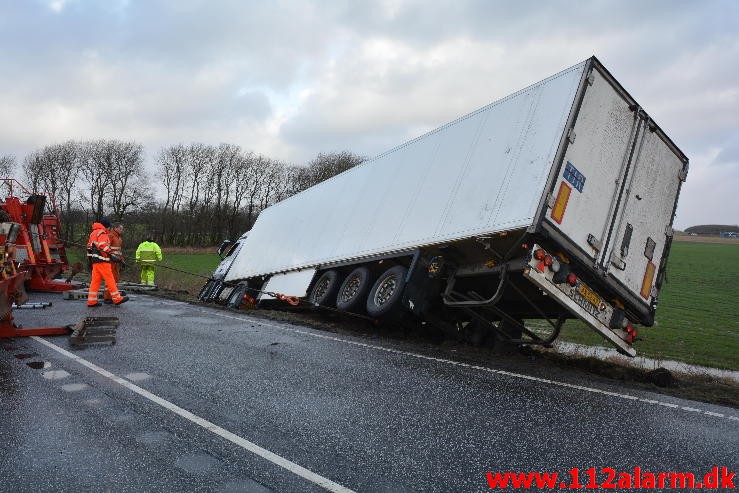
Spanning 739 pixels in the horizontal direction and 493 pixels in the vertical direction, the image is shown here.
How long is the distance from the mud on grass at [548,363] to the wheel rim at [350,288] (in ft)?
1.85

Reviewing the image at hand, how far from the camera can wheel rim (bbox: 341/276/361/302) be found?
898cm

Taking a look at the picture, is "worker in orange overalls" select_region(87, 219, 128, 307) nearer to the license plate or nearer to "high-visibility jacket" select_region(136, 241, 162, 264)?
"high-visibility jacket" select_region(136, 241, 162, 264)

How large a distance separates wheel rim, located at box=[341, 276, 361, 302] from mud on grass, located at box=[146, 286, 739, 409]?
565mm

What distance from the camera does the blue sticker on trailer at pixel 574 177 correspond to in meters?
5.83

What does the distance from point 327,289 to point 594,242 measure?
492 cm

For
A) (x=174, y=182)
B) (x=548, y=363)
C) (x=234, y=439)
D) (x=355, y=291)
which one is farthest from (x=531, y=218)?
(x=174, y=182)

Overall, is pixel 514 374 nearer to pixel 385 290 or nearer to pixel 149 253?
pixel 385 290

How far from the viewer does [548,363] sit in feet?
23.9

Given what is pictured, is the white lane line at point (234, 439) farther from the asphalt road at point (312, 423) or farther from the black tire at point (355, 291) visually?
the black tire at point (355, 291)

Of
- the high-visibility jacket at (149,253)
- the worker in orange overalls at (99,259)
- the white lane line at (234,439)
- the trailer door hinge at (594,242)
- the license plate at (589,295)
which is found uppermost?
the trailer door hinge at (594,242)

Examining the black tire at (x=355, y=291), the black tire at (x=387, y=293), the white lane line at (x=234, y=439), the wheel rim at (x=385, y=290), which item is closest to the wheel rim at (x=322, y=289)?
the black tire at (x=355, y=291)

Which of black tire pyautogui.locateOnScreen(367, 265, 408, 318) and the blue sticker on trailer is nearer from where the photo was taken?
the blue sticker on trailer

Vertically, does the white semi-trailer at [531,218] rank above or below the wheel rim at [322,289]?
above

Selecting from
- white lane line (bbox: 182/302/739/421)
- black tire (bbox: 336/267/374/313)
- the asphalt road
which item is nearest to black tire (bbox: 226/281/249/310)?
white lane line (bbox: 182/302/739/421)
